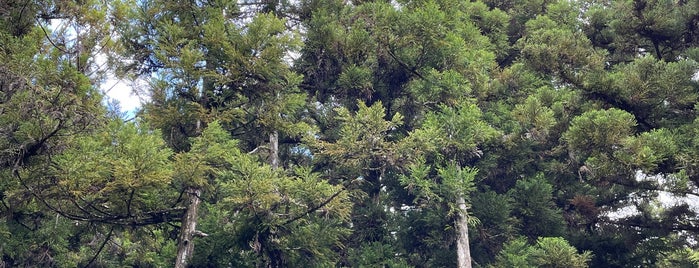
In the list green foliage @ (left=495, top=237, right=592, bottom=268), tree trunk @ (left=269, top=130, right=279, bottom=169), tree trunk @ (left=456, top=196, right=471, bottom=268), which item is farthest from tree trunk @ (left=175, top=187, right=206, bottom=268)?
green foliage @ (left=495, top=237, right=592, bottom=268)

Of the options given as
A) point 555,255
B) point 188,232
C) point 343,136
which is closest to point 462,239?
point 555,255

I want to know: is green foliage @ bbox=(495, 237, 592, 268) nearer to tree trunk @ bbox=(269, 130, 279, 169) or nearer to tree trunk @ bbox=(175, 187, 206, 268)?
tree trunk @ bbox=(269, 130, 279, 169)

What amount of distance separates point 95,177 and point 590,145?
8702 mm

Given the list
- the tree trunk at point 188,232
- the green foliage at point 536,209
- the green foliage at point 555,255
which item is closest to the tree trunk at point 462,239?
the green foliage at point 555,255

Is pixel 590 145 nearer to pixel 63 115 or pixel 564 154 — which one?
A: pixel 564 154

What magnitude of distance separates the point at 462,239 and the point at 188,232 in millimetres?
5563

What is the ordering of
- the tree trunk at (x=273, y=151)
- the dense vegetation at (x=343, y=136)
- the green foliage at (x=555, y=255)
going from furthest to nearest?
the tree trunk at (x=273, y=151) < the green foliage at (x=555, y=255) < the dense vegetation at (x=343, y=136)

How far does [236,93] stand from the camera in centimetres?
1230

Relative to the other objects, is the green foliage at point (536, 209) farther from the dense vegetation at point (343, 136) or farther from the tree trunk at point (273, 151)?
the tree trunk at point (273, 151)

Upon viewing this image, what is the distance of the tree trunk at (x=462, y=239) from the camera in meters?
11.8

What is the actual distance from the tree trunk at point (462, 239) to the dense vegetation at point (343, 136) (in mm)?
54

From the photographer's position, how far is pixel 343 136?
11.5 m

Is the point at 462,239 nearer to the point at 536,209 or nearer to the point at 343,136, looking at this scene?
the point at 536,209

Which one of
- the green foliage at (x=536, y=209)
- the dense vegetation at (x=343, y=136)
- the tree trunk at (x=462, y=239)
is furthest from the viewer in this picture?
the green foliage at (x=536, y=209)
